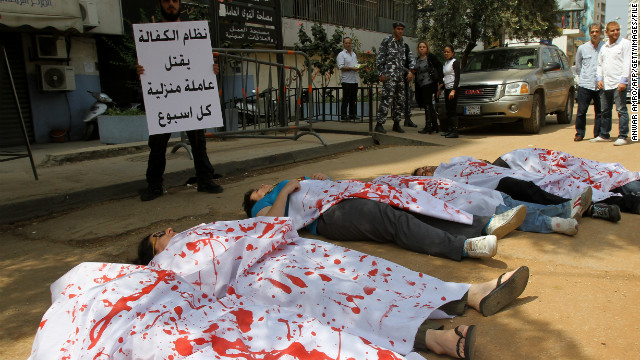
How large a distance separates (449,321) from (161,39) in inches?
164

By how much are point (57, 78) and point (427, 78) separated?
7.47 metres

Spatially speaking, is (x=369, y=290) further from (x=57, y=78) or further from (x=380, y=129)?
(x=57, y=78)

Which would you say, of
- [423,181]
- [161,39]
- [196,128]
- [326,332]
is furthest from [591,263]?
[161,39]

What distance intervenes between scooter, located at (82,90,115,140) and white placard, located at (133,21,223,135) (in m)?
6.02

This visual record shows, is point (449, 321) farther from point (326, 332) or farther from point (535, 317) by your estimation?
point (326, 332)

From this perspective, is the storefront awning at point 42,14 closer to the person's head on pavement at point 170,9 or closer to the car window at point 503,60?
the person's head on pavement at point 170,9

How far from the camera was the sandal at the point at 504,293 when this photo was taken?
251 cm

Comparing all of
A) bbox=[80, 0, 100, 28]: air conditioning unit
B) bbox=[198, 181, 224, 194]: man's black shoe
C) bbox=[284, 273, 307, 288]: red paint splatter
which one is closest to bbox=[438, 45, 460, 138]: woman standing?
bbox=[198, 181, 224, 194]: man's black shoe

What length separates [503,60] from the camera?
36.7ft

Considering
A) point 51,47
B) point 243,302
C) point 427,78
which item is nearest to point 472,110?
point 427,78

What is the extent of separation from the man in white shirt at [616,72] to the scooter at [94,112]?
931 centimetres

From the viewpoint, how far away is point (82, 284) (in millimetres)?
2129

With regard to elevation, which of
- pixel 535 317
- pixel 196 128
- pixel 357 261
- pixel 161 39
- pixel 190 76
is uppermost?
pixel 161 39

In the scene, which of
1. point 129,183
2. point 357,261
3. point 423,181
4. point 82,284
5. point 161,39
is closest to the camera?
point 82,284
